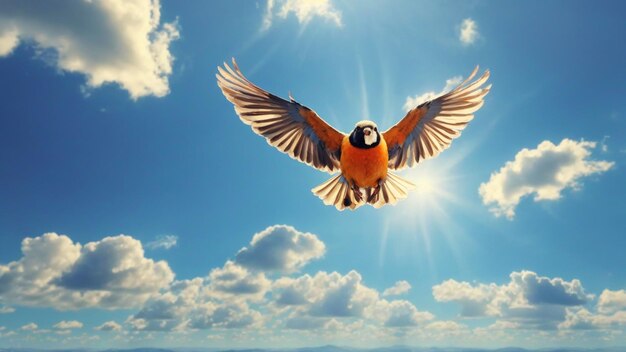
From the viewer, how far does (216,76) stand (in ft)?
48.1

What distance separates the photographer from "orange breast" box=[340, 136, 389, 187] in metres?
13.0

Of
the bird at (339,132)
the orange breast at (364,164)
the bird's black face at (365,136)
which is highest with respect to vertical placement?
the bird at (339,132)

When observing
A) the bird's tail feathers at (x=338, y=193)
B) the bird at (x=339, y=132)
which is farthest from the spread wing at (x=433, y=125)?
the bird's tail feathers at (x=338, y=193)

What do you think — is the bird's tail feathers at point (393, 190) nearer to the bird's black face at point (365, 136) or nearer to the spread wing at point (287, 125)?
the spread wing at point (287, 125)

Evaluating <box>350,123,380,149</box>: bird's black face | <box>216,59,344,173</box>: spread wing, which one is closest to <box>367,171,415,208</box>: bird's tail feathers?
<box>216,59,344,173</box>: spread wing

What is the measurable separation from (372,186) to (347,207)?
155 centimetres

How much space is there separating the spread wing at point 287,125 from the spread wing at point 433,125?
2062 mm

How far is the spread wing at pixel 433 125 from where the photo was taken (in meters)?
15.9

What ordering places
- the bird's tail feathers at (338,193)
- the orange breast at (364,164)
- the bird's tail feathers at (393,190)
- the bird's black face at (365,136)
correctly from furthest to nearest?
the bird's tail feathers at (393,190), the bird's tail feathers at (338,193), the orange breast at (364,164), the bird's black face at (365,136)

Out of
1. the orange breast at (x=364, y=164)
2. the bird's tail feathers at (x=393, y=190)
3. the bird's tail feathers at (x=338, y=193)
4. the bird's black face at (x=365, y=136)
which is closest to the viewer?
the bird's black face at (x=365, y=136)

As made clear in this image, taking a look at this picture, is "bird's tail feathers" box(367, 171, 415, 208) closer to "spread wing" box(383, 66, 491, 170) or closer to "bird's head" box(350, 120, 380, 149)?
"spread wing" box(383, 66, 491, 170)

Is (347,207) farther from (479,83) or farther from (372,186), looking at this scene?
(479,83)

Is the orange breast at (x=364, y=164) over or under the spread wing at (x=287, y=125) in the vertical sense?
under

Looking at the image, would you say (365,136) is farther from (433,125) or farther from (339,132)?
(433,125)
